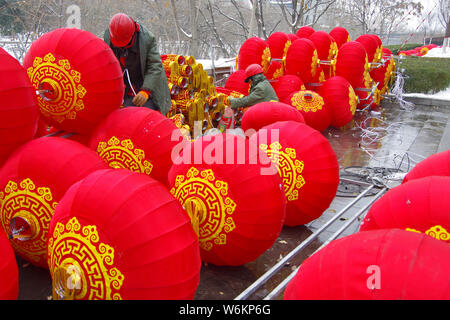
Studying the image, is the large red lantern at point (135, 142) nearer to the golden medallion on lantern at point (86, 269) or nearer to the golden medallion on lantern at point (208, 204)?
the golden medallion on lantern at point (208, 204)

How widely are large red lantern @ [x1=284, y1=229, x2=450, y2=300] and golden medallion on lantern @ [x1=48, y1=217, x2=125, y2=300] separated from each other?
926 mm

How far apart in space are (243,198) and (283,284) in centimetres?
69

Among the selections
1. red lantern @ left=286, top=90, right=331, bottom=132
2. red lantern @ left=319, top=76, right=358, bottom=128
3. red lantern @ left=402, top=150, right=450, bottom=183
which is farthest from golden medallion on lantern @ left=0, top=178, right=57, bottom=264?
red lantern @ left=319, top=76, right=358, bottom=128

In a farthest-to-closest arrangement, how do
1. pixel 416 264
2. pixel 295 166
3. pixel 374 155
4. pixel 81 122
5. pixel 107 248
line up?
1. pixel 374 155
2. pixel 295 166
3. pixel 81 122
4. pixel 107 248
5. pixel 416 264

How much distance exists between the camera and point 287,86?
8.25 m

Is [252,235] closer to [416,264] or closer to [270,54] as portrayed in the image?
[416,264]

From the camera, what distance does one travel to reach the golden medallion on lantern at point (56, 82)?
3082 millimetres

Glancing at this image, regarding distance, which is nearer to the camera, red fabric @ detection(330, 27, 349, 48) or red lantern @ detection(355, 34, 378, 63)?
red lantern @ detection(355, 34, 378, 63)

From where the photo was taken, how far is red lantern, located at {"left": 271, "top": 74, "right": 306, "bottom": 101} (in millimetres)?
8211

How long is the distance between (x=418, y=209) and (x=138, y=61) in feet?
10.5

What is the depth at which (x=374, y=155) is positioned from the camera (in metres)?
6.95

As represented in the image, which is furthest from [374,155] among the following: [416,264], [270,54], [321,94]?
[416,264]

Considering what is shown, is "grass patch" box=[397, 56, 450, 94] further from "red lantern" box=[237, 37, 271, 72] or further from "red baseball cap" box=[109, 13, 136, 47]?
"red baseball cap" box=[109, 13, 136, 47]
